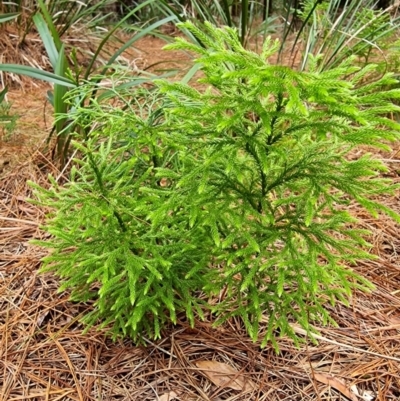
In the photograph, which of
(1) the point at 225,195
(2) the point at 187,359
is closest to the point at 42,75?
(1) the point at 225,195

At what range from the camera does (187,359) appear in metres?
1.42

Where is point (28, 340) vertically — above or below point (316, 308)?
below

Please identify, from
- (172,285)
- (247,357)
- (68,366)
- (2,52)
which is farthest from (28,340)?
(2,52)

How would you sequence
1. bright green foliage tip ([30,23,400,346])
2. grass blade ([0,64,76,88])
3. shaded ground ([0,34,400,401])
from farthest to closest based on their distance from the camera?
grass blade ([0,64,76,88]), shaded ground ([0,34,400,401]), bright green foliage tip ([30,23,400,346])

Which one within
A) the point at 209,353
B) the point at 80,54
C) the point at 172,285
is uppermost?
the point at 172,285

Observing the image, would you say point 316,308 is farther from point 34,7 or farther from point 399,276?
point 34,7

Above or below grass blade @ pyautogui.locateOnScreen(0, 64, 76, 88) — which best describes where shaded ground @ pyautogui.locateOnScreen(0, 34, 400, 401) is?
below

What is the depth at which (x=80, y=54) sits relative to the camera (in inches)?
148

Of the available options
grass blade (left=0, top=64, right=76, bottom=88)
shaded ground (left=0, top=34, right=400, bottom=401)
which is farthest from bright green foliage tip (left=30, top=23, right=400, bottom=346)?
grass blade (left=0, top=64, right=76, bottom=88)

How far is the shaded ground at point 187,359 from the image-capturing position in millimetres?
1356

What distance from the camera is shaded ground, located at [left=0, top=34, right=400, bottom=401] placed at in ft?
4.45

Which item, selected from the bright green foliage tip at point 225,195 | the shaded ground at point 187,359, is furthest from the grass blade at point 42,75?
the shaded ground at point 187,359

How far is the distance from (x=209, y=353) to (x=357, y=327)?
482mm

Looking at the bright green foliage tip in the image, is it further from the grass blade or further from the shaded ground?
the grass blade
